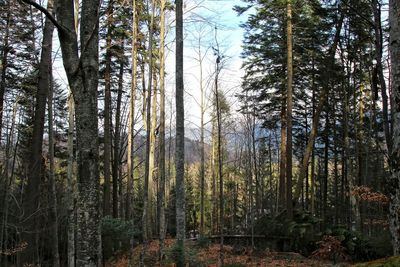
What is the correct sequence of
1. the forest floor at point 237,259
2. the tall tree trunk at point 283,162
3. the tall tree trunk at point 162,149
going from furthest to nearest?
the tall tree trunk at point 283,162, the tall tree trunk at point 162,149, the forest floor at point 237,259

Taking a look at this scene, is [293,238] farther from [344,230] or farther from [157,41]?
[157,41]

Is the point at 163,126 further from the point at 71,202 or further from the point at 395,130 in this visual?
the point at 395,130

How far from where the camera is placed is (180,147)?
29.3ft

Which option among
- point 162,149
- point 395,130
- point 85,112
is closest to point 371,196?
point 395,130

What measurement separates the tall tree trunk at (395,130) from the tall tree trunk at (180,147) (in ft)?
15.8

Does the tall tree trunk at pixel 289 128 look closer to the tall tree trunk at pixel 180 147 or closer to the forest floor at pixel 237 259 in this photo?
the forest floor at pixel 237 259

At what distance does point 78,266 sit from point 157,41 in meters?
15.9

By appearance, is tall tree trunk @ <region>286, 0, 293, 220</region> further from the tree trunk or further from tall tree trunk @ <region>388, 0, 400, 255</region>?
tall tree trunk @ <region>388, 0, 400, 255</region>

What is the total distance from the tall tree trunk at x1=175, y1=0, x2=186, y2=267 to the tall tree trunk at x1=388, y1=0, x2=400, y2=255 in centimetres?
482

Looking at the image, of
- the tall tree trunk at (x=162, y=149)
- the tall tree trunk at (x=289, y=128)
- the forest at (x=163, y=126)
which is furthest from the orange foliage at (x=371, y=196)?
the tall tree trunk at (x=162, y=149)

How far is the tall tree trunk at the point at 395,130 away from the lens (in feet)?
16.1

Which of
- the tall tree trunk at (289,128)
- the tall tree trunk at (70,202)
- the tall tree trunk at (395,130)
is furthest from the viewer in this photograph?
the tall tree trunk at (289,128)

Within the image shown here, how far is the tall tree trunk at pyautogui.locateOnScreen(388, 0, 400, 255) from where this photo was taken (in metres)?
4.90

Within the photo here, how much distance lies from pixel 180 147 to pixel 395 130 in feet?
16.8
